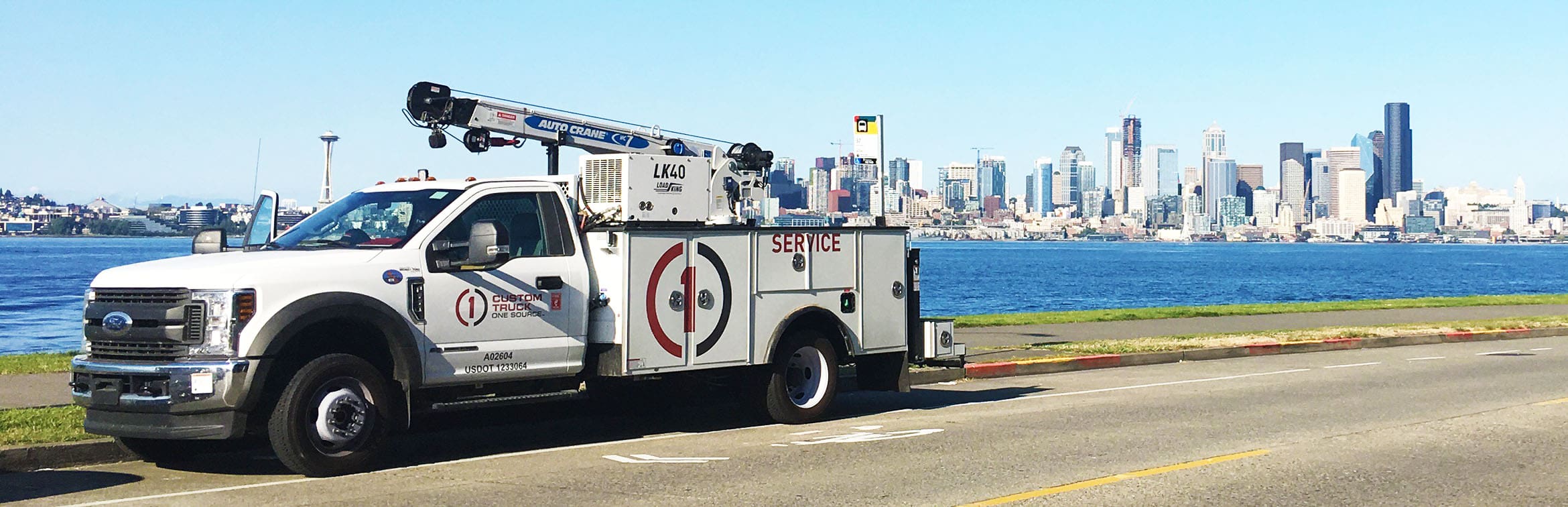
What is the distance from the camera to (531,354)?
11.2 m

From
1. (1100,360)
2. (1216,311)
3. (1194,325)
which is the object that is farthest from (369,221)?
(1216,311)

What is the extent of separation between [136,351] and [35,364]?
901 cm

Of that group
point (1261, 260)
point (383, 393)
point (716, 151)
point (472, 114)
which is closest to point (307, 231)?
point (383, 393)

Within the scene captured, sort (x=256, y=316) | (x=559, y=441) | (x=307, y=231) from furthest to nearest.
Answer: (x=559, y=441), (x=307, y=231), (x=256, y=316)

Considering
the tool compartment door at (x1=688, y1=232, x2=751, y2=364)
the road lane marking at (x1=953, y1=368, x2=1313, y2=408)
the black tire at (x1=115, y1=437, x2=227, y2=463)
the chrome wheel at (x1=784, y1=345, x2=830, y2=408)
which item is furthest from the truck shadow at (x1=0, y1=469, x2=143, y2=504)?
the road lane marking at (x1=953, y1=368, x2=1313, y2=408)

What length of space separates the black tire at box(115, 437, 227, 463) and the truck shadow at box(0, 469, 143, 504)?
0.96ft

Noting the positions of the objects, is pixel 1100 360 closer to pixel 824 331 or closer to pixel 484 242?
pixel 824 331

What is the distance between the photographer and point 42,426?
37.6 feet

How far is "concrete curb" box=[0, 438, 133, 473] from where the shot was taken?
33.7 feet

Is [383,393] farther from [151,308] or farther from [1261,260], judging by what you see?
[1261,260]

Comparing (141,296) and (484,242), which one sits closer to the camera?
(141,296)

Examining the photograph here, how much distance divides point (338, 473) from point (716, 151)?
206 inches

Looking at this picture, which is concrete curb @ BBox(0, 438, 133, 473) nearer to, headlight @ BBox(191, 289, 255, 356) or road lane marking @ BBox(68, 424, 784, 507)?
road lane marking @ BBox(68, 424, 784, 507)

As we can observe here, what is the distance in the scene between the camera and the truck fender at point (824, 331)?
12867 millimetres
